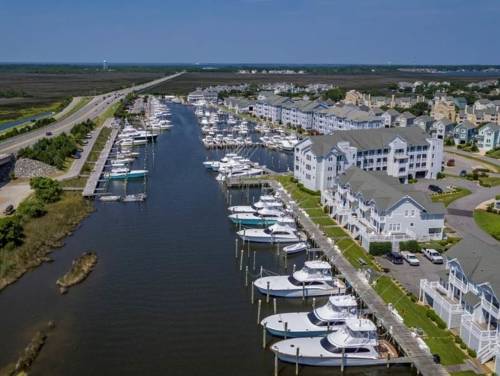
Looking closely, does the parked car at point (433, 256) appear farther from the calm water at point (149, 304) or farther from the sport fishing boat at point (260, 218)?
the sport fishing boat at point (260, 218)

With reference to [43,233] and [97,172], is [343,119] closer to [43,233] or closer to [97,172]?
[97,172]

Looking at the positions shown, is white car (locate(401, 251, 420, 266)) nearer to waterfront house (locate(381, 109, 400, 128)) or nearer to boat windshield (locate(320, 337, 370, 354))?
boat windshield (locate(320, 337, 370, 354))

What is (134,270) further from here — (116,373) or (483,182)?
(483,182)

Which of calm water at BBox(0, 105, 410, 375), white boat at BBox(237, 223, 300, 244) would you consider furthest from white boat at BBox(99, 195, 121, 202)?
white boat at BBox(237, 223, 300, 244)

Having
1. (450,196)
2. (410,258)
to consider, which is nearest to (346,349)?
(410,258)

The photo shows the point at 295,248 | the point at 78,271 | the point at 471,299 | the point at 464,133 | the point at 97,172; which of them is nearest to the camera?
the point at 471,299

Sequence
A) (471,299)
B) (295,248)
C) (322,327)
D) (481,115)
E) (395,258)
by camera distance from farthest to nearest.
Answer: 1. (481,115)
2. (295,248)
3. (395,258)
4. (322,327)
5. (471,299)
